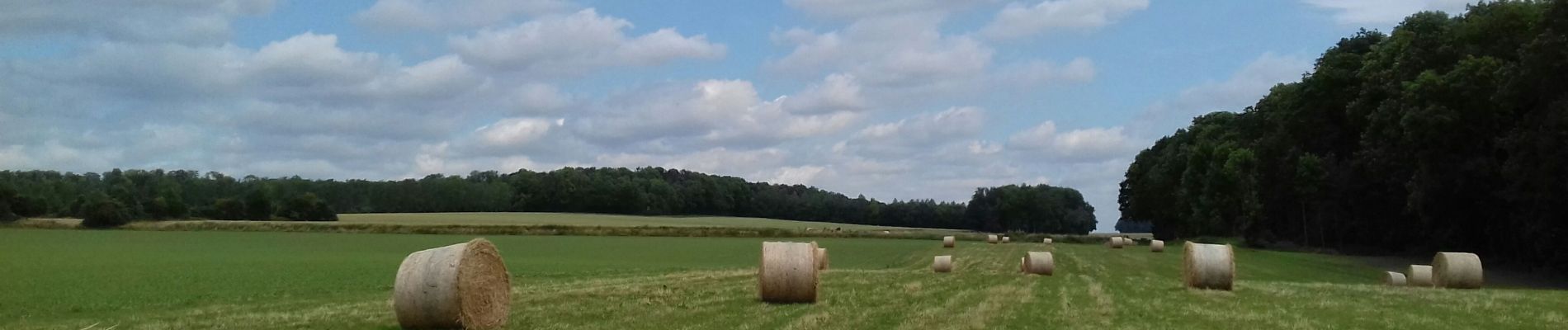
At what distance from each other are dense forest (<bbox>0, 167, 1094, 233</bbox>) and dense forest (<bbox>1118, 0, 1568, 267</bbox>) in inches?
2675

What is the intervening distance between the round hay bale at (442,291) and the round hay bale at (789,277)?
188 inches

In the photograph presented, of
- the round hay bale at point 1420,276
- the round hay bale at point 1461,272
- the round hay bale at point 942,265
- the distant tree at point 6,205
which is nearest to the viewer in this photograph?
the round hay bale at point 1461,272

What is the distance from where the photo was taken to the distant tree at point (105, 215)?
85562mm

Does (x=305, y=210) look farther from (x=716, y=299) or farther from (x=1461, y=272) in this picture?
(x=1461, y=272)

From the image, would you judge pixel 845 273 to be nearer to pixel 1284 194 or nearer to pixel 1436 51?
pixel 1436 51

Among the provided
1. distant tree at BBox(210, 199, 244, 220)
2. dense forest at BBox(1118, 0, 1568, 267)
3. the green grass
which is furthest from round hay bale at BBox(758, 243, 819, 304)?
distant tree at BBox(210, 199, 244, 220)

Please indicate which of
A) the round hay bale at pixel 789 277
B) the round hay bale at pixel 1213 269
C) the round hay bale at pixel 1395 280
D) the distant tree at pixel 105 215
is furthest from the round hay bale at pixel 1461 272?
the distant tree at pixel 105 215

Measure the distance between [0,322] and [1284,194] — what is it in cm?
6858

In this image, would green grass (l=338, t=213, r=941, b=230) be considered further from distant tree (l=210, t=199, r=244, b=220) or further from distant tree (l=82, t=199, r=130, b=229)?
distant tree (l=82, t=199, r=130, b=229)

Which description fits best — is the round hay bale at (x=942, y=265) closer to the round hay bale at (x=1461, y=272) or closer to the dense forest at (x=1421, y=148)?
the round hay bale at (x=1461, y=272)

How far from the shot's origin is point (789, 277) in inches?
741

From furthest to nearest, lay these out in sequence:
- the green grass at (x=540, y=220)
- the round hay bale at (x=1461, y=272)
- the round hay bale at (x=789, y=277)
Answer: the green grass at (x=540, y=220), the round hay bale at (x=1461, y=272), the round hay bale at (x=789, y=277)

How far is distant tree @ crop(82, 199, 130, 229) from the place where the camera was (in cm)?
8556

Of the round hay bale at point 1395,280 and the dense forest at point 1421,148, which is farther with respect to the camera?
the dense forest at point 1421,148
